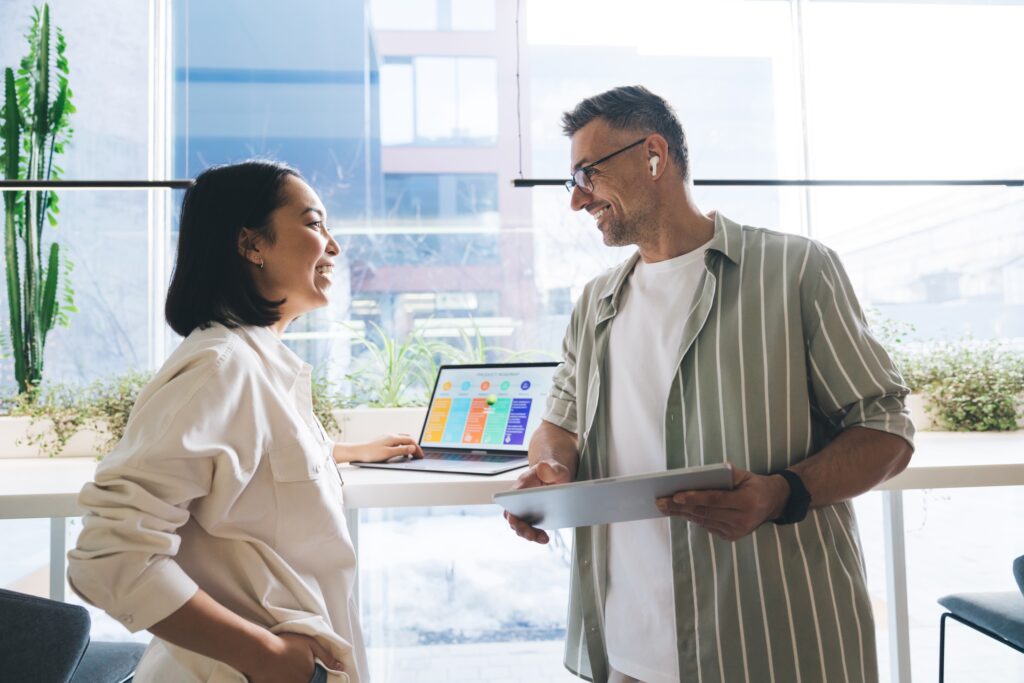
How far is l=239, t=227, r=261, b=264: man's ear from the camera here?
1053 millimetres

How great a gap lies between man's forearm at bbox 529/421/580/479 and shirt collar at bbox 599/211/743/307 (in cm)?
31

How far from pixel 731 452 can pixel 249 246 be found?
2.87ft

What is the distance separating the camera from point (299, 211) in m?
1.10

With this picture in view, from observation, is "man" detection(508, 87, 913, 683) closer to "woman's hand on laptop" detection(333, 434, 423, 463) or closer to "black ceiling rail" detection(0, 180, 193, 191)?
"woman's hand on laptop" detection(333, 434, 423, 463)

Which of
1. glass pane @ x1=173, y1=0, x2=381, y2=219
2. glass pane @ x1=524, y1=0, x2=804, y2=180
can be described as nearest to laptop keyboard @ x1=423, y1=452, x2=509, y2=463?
glass pane @ x1=173, y1=0, x2=381, y2=219

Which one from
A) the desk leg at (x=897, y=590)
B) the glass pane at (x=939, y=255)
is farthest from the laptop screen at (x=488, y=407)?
the glass pane at (x=939, y=255)

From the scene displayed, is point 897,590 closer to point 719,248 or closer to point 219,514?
point 719,248

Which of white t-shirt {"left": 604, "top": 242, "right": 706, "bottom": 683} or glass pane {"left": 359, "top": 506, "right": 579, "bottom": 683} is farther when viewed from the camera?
glass pane {"left": 359, "top": 506, "right": 579, "bottom": 683}

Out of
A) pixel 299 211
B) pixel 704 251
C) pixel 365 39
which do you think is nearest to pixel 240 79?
pixel 365 39

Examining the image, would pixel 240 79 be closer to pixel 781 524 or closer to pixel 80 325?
pixel 80 325

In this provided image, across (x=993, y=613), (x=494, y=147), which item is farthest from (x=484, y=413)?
(x=494, y=147)

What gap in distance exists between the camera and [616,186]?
4.50ft

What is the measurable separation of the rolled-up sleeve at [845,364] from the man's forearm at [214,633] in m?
0.93

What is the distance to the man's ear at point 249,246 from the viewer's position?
1053 mm
